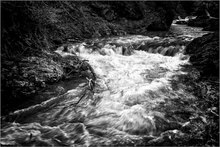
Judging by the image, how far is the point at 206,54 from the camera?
26.2 feet

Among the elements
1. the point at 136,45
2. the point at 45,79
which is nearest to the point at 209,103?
the point at 45,79

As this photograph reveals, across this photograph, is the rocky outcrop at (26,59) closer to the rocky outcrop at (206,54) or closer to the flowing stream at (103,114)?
the flowing stream at (103,114)

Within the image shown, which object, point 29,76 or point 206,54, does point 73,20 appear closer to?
point 206,54

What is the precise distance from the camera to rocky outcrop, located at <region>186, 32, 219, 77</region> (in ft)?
22.0

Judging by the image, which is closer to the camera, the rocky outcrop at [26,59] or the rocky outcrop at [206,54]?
the rocky outcrop at [26,59]

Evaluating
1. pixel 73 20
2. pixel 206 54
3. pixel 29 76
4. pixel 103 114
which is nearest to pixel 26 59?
pixel 29 76

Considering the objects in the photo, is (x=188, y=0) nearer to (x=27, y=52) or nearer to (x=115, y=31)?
(x=115, y=31)

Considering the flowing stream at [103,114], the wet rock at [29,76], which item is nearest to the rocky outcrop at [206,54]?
the flowing stream at [103,114]

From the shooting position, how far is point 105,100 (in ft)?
16.6

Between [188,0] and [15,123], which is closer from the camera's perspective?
[15,123]

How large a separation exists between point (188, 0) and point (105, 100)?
38.0 meters

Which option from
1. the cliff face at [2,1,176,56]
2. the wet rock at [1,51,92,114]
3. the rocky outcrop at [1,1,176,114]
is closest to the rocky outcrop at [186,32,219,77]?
the rocky outcrop at [1,1,176,114]

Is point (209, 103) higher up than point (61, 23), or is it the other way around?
point (61, 23)

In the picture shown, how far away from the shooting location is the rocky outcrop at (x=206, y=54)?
6719mm
